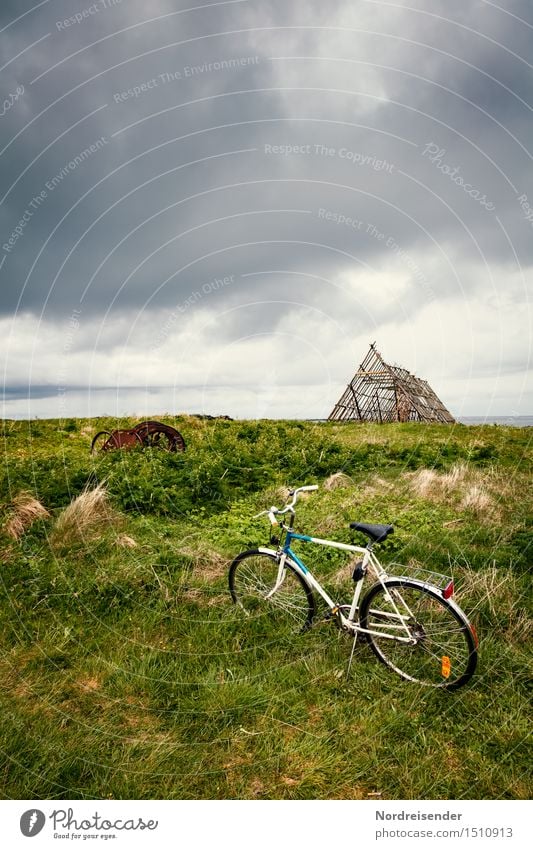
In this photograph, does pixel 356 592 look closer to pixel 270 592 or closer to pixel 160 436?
pixel 270 592

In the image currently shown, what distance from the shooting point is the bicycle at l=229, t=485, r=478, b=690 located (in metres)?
4.50

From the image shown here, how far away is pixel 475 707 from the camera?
169 inches

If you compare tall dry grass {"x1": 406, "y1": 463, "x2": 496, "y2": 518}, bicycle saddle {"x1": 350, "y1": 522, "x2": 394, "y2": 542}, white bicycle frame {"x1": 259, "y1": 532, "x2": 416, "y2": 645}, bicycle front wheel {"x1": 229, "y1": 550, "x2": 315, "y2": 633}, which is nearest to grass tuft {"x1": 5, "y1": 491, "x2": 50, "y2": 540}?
bicycle front wheel {"x1": 229, "y1": 550, "x2": 315, "y2": 633}

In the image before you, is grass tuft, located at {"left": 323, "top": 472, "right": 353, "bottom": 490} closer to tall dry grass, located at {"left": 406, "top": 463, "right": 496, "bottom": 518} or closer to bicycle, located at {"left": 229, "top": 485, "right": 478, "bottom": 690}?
tall dry grass, located at {"left": 406, "top": 463, "right": 496, "bottom": 518}

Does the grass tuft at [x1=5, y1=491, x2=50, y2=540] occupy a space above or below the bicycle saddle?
below

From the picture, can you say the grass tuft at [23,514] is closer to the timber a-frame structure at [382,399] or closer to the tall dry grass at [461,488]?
the tall dry grass at [461,488]

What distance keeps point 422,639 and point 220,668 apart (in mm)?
2100

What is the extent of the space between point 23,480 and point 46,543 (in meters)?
2.50

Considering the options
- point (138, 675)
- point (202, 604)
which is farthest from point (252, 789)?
point (202, 604)

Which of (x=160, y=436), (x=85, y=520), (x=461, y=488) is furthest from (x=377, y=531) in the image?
(x=160, y=436)

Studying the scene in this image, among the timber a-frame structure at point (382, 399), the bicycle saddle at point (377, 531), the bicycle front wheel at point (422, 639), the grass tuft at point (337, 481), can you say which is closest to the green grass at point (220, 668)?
the bicycle front wheel at point (422, 639)

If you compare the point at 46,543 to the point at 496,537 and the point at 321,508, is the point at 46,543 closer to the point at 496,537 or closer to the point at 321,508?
the point at 321,508

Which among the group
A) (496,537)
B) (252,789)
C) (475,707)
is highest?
(496,537)

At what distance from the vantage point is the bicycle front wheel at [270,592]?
5.47 meters
